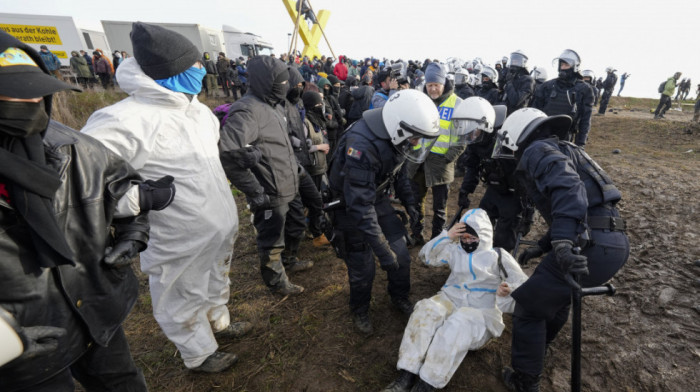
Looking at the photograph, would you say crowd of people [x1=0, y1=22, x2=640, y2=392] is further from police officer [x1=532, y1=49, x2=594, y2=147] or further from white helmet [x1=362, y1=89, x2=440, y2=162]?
police officer [x1=532, y1=49, x2=594, y2=147]

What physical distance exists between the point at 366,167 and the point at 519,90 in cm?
671

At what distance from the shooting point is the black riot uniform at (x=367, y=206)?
2.60 m

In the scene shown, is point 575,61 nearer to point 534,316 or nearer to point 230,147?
point 534,316

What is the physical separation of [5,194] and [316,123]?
13.8 ft

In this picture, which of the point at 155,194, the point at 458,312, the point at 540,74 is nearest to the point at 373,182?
the point at 458,312

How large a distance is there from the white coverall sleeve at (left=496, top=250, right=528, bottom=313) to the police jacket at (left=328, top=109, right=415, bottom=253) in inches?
46.0

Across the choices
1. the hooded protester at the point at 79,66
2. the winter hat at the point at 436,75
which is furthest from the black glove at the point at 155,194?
the hooded protester at the point at 79,66

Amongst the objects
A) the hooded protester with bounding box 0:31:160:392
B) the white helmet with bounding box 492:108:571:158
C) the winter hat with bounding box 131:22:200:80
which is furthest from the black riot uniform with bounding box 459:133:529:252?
the hooded protester with bounding box 0:31:160:392

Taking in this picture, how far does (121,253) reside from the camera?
5.04 ft

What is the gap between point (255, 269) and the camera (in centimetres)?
429

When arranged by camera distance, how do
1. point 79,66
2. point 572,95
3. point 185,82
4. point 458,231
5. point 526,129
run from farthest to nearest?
1. point 79,66
2. point 572,95
3. point 458,231
4. point 526,129
5. point 185,82

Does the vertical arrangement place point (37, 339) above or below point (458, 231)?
above

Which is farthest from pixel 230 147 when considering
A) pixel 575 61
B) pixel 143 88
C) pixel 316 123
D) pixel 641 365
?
pixel 575 61

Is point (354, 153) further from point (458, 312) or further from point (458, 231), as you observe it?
point (458, 312)
